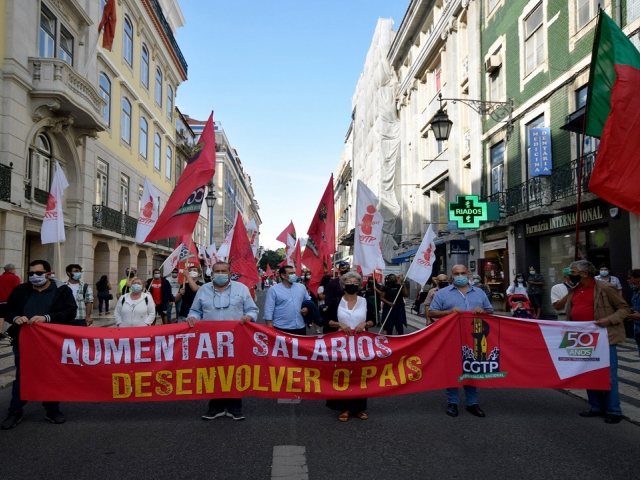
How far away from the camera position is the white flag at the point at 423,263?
10.5m

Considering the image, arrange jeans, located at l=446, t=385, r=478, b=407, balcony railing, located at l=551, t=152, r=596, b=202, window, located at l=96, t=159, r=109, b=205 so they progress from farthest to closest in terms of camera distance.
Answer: window, located at l=96, t=159, r=109, b=205
balcony railing, located at l=551, t=152, r=596, b=202
jeans, located at l=446, t=385, r=478, b=407

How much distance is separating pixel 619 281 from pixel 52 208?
12.8m

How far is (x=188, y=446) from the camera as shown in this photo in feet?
16.1

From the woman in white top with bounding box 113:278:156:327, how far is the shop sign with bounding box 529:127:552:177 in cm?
1271

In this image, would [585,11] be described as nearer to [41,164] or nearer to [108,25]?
[108,25]

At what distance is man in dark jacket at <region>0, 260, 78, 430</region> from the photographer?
574cm

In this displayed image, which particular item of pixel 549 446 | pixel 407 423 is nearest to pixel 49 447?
pixel 407 423

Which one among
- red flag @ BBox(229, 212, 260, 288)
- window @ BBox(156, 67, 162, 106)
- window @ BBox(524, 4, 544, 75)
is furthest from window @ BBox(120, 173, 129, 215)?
window @ BBox(524, 4, 544, 75)

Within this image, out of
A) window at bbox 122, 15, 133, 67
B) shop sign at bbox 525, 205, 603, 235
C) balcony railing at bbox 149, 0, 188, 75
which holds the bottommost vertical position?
shop sign at bbox 525, 205, 603, 235

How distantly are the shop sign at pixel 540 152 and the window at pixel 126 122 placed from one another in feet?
61.1

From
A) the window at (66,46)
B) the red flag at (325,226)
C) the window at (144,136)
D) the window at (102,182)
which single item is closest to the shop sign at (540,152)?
the red flag at (325,226)

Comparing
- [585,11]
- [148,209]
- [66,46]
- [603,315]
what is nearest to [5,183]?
[148,209]

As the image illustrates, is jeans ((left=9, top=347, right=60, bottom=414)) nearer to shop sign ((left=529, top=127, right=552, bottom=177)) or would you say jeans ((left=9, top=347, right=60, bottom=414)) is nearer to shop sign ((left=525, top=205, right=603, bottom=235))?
shop sign ((left=525, top=205, right=603, bottom=235))

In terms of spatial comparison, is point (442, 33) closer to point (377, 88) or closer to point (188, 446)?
point (377, 88)
